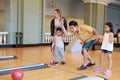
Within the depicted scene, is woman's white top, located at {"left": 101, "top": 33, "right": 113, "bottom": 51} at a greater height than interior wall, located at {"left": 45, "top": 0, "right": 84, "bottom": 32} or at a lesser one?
lesser

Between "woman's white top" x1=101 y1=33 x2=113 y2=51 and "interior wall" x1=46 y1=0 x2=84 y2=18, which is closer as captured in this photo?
"woman's white top" x1=101 y1=33 x2=113 y2=51

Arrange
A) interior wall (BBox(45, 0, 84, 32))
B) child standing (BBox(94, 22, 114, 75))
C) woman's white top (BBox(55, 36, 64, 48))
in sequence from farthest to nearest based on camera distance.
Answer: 1. interior wall (BBox(45, 0, 84, 32))
2. woman's white top (BBox(55, 36, 64, 48))
3. child standing (BBox(94, 22, 114, 75))

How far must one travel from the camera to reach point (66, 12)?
43.8ft

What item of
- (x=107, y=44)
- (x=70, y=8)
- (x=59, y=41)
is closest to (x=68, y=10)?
(x=70, y=8)

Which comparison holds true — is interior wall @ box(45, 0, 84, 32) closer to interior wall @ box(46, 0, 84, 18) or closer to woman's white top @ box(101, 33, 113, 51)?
interior wall @ box(46, 0, 84, 18)

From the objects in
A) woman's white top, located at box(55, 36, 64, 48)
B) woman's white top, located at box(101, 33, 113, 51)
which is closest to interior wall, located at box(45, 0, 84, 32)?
woman's white top, located at box(55, 36, 64, 48)

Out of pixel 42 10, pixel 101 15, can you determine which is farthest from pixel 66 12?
pixel 42 10

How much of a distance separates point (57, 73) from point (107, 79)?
2.97ft

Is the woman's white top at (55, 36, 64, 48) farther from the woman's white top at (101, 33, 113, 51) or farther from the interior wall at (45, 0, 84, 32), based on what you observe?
→ the interior wall at (45, 0, 84, 32)

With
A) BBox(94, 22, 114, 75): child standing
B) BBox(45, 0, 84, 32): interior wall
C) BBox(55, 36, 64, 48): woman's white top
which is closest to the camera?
BBox(94, 22, 114, 75): child standing

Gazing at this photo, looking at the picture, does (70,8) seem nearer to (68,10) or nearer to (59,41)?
(68,10)

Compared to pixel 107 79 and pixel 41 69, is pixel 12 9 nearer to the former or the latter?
pixel 41 69

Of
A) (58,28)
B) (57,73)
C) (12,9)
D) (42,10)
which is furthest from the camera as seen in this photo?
(42,10)

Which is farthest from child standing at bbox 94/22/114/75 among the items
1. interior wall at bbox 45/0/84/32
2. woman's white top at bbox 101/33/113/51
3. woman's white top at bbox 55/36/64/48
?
interior wall at bbox 45/0/84/32
